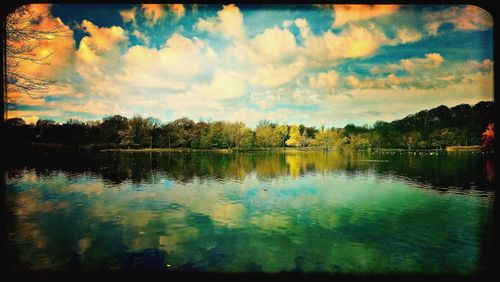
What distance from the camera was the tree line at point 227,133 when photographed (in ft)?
135

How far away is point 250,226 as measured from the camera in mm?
10203

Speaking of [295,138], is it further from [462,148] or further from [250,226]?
[250,226]

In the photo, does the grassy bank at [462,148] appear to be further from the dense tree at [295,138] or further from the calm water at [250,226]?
the calm water at [250,226]

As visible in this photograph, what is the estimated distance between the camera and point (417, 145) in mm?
51781

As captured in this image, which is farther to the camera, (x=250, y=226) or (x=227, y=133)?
(x=227, y=133)

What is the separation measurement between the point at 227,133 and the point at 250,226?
41.7 meters

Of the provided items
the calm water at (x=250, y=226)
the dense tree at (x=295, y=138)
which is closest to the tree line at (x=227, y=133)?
the dense tree at (x=295, y=138)

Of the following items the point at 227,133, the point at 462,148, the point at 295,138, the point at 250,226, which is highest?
the point at 227,133

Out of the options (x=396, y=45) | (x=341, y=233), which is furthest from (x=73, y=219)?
(x=396, y=45)

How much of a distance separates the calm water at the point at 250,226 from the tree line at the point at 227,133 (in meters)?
25.9

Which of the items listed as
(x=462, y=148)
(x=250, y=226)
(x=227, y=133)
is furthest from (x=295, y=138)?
(x=250, y=226)

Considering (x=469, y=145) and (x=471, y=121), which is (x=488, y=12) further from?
(x=469, y=145)

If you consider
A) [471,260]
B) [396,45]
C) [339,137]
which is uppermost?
[396,45]

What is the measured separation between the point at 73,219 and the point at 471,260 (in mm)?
12227
